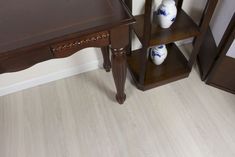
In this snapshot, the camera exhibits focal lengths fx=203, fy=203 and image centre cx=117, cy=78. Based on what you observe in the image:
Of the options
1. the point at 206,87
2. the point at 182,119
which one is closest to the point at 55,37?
the point at 182,119

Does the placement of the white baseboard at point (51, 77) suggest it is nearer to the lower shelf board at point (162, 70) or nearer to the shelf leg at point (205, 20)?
the lower shelf board at point (162, 70)

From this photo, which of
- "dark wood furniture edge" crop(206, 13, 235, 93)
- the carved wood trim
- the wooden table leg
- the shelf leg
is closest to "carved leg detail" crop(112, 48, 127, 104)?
the wooden table leg

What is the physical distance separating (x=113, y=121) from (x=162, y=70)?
1.63 feet

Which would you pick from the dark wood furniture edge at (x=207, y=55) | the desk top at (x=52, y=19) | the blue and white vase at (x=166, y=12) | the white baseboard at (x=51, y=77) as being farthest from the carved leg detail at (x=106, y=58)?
the dark wood furniture edge at (x=207, y=55)

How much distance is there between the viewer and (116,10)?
829mm

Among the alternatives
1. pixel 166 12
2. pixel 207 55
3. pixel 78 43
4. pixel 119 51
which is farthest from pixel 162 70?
pixel 78 43

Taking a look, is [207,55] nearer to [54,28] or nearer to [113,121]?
[113,121]

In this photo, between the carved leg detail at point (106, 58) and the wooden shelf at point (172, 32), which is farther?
the carved leg detail at point (106, 58)

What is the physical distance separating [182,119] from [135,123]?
0.99ft

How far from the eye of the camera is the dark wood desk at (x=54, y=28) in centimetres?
72

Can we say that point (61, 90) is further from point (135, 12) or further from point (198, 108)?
point (198, 108)

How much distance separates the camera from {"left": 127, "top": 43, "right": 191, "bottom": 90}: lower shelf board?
1387 millimetres

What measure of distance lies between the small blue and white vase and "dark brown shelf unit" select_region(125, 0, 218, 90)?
0.15 ft

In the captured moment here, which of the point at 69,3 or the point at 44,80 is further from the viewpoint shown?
the point at 44,80
